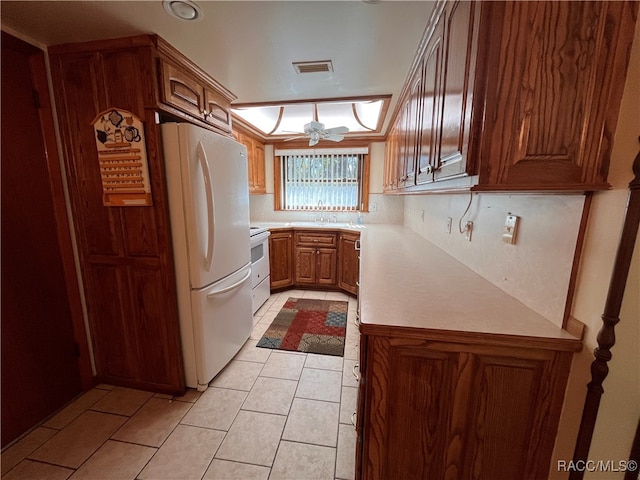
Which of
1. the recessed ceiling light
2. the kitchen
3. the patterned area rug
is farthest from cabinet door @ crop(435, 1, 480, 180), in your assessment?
the patterned area rug

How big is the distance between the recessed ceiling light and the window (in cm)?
270

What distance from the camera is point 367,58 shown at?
1610 millimetres

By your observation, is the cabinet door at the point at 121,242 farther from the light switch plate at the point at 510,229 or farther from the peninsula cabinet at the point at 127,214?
the light switch plate at the point at 510,229

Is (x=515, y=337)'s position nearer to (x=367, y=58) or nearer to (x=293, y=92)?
(x=367, y=58)

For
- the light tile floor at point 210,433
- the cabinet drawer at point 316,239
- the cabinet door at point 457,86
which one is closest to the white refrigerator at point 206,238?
the light tile floor at point 210,433

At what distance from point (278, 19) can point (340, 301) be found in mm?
2902

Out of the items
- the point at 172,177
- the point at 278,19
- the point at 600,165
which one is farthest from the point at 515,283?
the point at 172,177

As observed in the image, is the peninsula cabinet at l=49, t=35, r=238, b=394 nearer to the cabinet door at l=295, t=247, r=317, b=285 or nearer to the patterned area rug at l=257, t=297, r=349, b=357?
the patterned area rug at l=257, t=297, r=349, b=357

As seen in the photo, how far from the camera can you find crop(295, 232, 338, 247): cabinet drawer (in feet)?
Answer: 11.6

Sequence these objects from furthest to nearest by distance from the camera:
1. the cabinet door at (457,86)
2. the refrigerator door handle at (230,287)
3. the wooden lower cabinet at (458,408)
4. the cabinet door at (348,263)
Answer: the cabinet door at (348,263) → the refrigerator door handle at (230,287) → the wooden lower cabinet at (458,408) → the cabinet door at (457,86)

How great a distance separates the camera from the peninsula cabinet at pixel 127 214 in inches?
58.1

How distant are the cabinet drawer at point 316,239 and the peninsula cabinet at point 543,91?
274cm

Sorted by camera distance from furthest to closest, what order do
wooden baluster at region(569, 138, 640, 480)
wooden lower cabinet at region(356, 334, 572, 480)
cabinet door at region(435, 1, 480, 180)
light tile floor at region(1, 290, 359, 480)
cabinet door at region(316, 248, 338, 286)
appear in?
1. cabinet door at region(316, 248, 338, 286)
2. light tile floor at region(1, 290, 359, 480)
3. wooden lower cabinet at region(356, 334, 572, 480)
4. cabinet door at region(435, 1, 480, 180)
5. wooden baluster at region(569, 138, 640, 480)

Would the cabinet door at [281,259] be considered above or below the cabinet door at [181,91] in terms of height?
below
